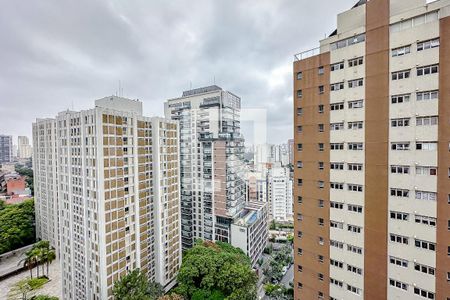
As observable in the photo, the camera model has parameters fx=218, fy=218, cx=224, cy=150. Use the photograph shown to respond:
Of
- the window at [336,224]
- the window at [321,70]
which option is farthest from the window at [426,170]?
the window at [321,70]

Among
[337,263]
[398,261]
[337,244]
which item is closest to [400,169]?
[398,261]

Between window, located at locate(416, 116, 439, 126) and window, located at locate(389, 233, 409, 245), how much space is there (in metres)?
5.19

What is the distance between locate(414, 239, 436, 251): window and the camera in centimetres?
943

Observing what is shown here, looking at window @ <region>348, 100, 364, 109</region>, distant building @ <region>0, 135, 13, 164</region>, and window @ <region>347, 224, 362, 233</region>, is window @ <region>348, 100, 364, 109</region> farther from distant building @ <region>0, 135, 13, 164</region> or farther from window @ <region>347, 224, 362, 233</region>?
distant building @ <region>0, 135, 13, 164</region>

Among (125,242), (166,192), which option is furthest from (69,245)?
(166,192)

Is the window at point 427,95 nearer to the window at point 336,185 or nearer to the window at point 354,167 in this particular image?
the window at point 354,167

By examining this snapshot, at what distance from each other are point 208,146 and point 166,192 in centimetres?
846

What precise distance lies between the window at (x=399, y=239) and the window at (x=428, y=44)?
27.7 feet

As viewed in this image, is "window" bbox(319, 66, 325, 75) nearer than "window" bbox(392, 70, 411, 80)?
No

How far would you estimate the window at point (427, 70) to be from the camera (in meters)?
9.31

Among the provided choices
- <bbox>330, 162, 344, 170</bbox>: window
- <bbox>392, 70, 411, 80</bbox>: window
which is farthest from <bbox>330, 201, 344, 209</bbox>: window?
<bbox>392, 70, 411, 80</bbox>: window

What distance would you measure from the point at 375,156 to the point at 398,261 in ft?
16.4

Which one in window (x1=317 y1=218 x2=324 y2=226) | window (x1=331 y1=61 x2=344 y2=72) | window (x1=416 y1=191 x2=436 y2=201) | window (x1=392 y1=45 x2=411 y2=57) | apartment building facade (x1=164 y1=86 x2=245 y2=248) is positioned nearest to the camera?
window (x1=416 y1=191 x2=436 y2=201)

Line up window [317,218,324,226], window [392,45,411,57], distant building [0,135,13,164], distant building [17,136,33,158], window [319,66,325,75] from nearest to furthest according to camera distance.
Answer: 1. window [392,45,411,57]
2. window [319,66,325,75]
3. window [317,218,324,226]
4. distant building [0,135,13,164]
5. distant building [17,136,33,158]
